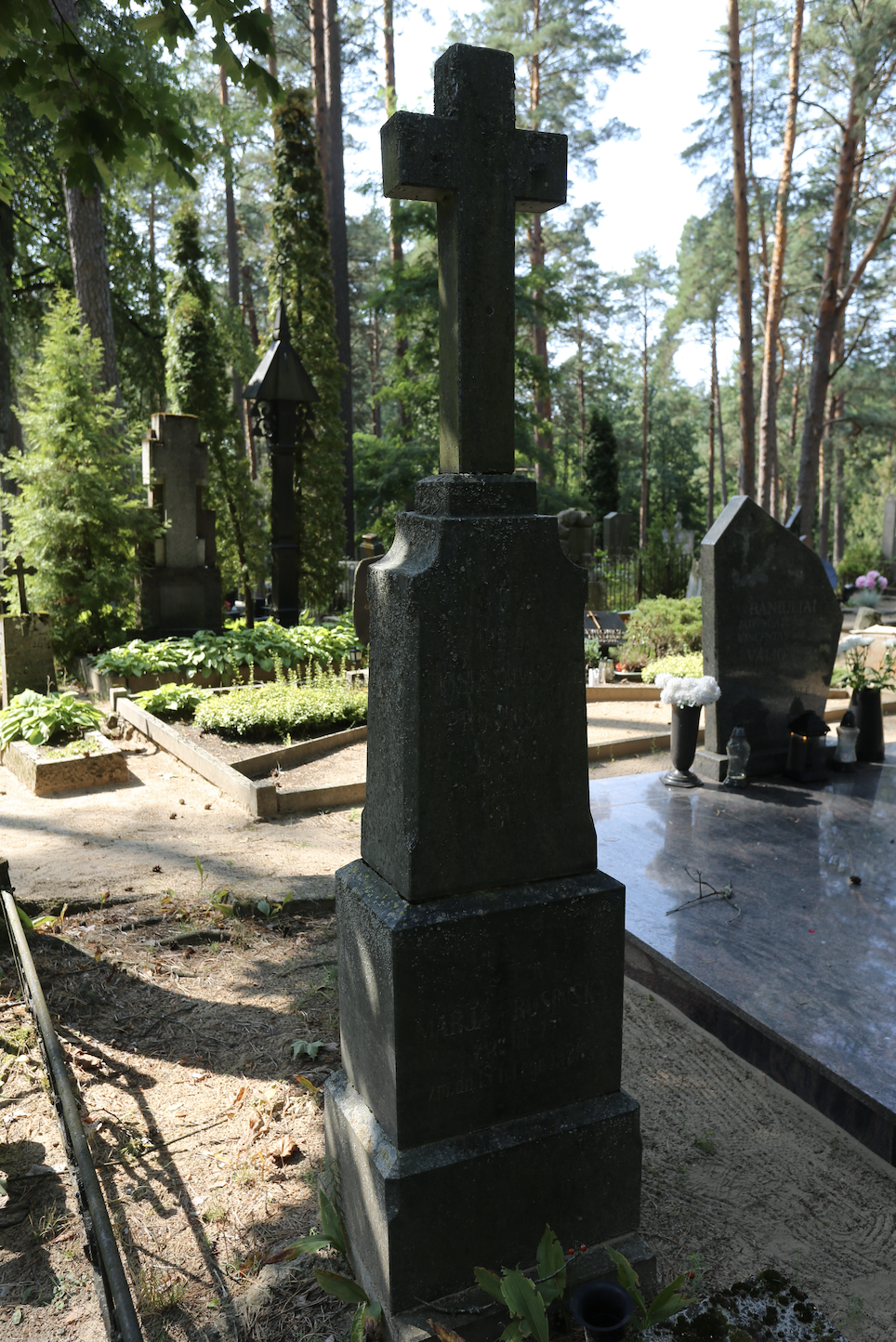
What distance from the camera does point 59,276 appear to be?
1795cm

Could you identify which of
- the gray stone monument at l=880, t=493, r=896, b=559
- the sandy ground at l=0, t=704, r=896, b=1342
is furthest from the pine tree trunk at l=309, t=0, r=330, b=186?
the sandy ground at l=0, t=704, r=896, b=1342

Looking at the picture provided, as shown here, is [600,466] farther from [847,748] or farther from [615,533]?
[847,748]

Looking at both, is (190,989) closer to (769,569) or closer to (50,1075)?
(50,1075)

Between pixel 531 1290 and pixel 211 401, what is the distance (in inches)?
668

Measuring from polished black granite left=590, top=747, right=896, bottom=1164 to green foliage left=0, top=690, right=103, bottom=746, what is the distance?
4522mm

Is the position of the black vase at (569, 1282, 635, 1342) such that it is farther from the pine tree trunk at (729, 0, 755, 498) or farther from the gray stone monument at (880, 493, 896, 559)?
the gray stone monument at (880, 493, 896, 559)

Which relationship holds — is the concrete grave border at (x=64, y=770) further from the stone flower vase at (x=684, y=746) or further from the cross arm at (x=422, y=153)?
the cross arm at (x=422, y=153)

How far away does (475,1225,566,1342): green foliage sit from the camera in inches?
79.6

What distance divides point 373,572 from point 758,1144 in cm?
234

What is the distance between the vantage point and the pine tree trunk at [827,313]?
16250 mm

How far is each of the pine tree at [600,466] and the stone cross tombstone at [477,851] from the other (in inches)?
1111

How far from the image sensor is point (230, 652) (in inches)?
412

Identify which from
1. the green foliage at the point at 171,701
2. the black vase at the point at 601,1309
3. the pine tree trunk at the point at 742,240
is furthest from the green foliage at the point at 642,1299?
the pine tree trunk at the point at 742,240

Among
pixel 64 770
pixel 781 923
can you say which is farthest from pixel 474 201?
pixel 64 770
